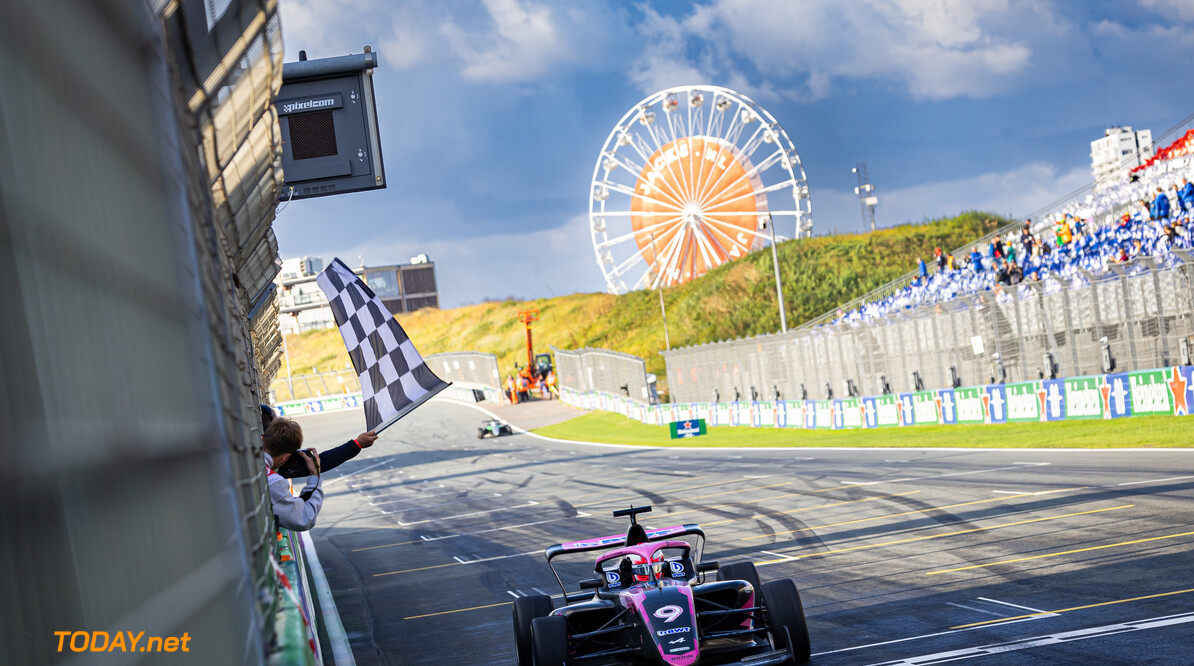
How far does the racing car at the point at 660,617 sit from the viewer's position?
7457 mm

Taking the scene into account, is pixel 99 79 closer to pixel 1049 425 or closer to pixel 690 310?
pixel 1049 425

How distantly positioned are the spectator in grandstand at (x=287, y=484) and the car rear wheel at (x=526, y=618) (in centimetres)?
265

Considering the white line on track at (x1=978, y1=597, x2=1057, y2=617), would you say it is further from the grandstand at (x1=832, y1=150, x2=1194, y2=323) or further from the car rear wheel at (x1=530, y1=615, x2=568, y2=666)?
the grandstand at (x1=832, y1=150, x2=1194, y2=323)

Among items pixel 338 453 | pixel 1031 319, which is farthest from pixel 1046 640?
pixel 1031 319

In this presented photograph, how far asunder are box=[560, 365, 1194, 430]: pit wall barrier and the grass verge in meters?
0.29

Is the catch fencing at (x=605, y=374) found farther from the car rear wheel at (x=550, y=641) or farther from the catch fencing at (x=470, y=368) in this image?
the car rear wheel at (x=550, y=641)

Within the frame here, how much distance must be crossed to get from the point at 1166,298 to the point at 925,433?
756 cm

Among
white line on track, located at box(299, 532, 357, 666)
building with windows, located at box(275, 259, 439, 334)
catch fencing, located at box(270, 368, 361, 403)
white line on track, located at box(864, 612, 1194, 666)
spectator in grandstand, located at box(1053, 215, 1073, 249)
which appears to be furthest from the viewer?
building with windows, located at box(275, 259, 439, 334)

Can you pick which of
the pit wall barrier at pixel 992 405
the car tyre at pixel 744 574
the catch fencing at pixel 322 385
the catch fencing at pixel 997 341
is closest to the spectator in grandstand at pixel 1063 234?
the catch fencing at pixel 997 341

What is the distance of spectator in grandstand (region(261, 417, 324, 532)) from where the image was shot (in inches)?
206

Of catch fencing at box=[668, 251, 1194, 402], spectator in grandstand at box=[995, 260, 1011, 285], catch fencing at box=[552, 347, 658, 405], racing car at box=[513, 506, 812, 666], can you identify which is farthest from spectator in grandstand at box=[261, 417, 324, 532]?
catch fencing at box=[552, 347, 658, 405]

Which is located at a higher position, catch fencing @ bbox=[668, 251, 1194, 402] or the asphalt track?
catch fencing @ bbox=[668, 251, 1194, 402]

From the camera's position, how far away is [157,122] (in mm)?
1631

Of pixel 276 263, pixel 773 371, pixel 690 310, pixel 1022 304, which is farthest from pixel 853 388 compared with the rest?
pixel 690 310
